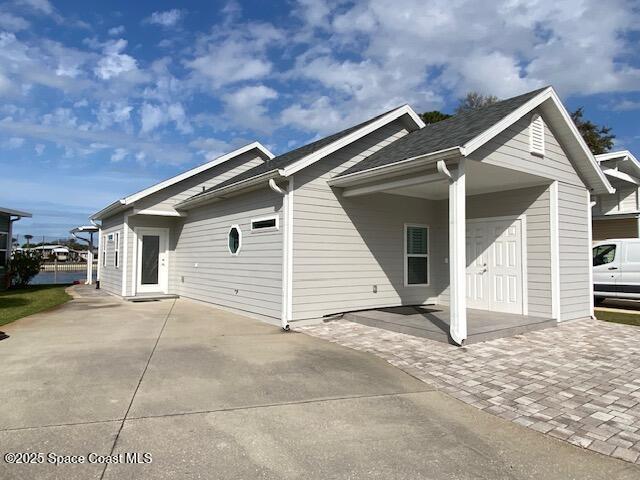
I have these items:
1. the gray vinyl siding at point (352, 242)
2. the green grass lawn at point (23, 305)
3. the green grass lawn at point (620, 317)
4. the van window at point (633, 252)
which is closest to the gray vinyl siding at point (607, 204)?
the van window at point (633, 252)

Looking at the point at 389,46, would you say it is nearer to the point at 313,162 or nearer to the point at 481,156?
the point at 313,162

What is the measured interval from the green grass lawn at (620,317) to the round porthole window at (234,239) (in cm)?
871

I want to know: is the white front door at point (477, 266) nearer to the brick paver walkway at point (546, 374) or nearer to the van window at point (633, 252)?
the brick paver walkway at point (546, 374)

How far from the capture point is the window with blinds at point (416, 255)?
973 centimetres

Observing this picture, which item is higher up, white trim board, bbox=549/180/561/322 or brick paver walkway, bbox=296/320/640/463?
white trim board, bbox=549/180/561/322

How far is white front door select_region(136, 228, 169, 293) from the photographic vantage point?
1318 cm

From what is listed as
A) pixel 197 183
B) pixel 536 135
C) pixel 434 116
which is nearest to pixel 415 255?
pixel 536 135

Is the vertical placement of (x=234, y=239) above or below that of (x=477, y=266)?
above

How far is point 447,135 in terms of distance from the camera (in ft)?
24.1

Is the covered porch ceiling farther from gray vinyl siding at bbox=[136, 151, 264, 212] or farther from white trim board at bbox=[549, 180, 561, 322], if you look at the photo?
gray vinyl siding at bbox=[136, 151, 264, 212]

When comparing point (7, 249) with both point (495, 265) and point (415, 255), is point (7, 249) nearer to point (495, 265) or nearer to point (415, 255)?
point (415, 255)

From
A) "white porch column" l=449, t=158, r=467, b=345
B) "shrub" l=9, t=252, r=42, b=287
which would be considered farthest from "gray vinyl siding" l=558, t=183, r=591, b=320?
"shrub" l=9, t=252, r=42, b=287

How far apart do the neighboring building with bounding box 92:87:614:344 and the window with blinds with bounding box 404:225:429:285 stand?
1.0 inches

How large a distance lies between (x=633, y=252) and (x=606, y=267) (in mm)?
755
